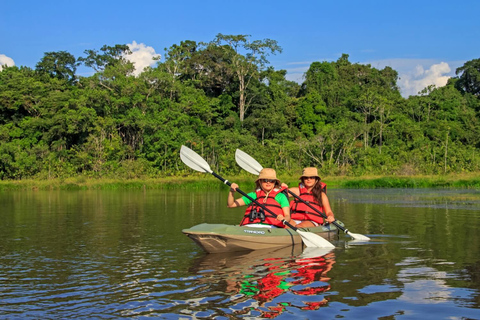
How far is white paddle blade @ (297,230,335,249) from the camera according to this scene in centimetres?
886

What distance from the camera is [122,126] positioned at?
37688 millimetres

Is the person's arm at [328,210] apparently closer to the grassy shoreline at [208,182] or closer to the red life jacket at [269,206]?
the red life jacket at [269,206]

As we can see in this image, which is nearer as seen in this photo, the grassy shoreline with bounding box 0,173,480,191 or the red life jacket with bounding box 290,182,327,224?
the red life jacket with bounding box 290,182,327,224

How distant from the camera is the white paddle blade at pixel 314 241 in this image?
886 cm

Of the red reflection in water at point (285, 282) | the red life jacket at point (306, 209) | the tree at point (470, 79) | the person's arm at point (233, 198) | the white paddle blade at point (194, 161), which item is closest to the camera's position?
the red reflection in water at point (285, 282)

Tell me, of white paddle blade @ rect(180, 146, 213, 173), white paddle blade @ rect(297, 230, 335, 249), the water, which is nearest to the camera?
the water

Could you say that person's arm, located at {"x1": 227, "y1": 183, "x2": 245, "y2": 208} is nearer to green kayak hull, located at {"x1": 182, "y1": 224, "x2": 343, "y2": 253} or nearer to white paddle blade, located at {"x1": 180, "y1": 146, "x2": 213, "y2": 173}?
green kayak hull, located at {"x1": 182, "y1": 224, "x2": 343, "y2": 253}

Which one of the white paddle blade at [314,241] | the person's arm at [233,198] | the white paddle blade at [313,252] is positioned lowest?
the white paddle blade at [313,252]

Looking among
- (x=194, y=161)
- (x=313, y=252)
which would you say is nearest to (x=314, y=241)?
(x=313, y=252)

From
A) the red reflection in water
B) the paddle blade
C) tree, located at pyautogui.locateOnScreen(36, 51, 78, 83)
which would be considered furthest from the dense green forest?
the red reflection in water

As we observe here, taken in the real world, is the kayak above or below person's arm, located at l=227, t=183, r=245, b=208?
below

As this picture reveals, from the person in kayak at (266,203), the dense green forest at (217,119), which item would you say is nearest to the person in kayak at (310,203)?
the person in kayak at (266,203)

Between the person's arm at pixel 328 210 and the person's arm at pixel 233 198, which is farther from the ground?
the person's arm at pixel 233 198

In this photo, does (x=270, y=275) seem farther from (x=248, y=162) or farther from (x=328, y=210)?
(x=248, y=162)
